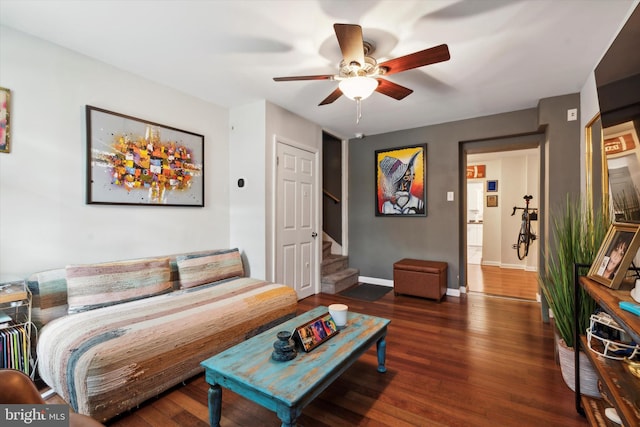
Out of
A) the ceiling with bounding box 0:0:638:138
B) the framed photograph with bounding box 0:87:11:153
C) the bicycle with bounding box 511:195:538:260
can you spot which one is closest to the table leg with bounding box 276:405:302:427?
the ceiling with bounding box 0:0:638:138

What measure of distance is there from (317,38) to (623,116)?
1.83 meters

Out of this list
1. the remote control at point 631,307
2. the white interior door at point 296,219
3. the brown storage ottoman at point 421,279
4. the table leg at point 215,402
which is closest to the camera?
the remote control at point 631,307

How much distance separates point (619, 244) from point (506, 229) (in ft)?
16.9

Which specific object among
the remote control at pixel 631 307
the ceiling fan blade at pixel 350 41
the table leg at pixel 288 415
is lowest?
the table leg at pixel 288 415

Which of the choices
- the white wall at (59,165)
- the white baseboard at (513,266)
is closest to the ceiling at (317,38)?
the white wall at (59,165)

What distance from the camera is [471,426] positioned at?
1559 millimetres

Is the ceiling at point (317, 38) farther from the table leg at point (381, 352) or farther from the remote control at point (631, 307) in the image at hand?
the table leg at point (381, 352)

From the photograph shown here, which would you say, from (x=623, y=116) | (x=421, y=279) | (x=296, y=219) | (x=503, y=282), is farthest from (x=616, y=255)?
(x=503, y=282)

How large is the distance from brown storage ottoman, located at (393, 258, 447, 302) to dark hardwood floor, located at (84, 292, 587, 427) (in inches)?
32.6

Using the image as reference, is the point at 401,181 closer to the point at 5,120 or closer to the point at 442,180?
the point at 442,180

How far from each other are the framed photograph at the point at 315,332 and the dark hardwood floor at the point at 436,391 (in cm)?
42

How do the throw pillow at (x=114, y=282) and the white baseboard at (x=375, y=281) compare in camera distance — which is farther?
the white baseboard at (x=375, y=281)

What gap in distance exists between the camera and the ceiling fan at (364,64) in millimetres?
1704

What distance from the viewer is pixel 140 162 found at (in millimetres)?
2713
